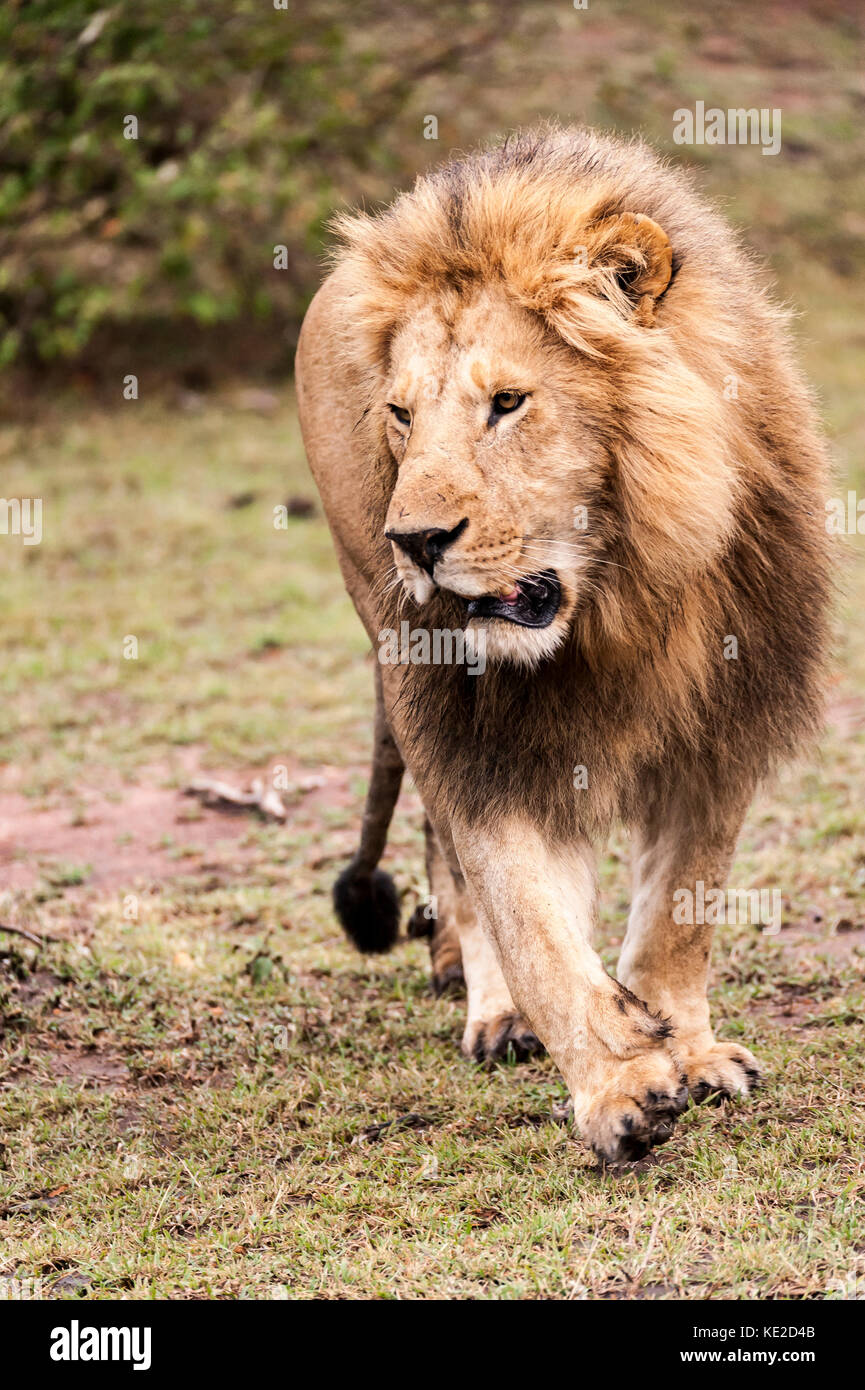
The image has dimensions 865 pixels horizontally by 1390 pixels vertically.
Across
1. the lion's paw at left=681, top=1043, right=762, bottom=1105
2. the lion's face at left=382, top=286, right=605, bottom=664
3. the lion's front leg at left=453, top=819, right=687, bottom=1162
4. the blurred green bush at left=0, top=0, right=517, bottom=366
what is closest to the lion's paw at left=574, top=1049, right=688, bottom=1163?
the lion's front leg at left=453, top=819, right=687, bottom=1162

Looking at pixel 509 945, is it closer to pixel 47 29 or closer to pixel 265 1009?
pixel 265 1009

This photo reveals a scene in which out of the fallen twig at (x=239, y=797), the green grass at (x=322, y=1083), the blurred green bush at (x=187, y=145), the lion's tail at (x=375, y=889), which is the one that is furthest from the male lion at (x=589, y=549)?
the blurred green bush at (x=187, y=145)

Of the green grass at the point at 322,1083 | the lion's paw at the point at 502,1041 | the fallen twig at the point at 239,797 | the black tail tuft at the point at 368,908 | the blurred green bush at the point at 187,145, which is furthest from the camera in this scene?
the blurred green bush at the point at 187,145

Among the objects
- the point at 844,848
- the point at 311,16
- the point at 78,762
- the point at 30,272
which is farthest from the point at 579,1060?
the point at 311,16

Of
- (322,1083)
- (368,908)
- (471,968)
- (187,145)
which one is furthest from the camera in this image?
(187,145)

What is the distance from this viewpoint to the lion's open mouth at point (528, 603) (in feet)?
10.7

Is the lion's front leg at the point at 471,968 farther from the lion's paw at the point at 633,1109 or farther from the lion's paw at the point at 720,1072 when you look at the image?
the lion's paw at the point at 633,1109

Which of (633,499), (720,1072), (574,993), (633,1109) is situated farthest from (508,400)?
(720,1072)

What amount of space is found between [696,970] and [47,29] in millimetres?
9717

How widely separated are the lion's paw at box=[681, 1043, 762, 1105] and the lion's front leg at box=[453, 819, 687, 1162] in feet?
1.55

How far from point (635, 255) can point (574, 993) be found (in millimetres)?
1519

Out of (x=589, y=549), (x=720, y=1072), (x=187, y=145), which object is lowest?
(x=720, y=1072)

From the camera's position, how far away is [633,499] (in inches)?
130

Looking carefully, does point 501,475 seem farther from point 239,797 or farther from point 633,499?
point 239,797
